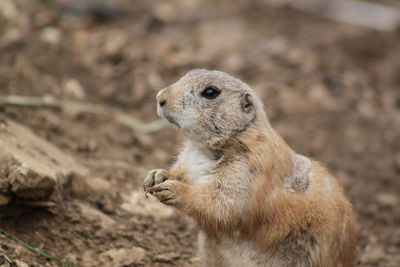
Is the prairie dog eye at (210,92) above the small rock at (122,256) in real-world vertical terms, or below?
above

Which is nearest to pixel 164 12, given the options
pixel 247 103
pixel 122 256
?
pixel 247 103

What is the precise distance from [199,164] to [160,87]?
14.8 feet

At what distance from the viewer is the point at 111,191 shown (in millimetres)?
6305

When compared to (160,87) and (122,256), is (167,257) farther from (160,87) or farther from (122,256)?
(160,87)

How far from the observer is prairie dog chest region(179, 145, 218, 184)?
15.9 ft

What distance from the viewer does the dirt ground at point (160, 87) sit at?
5.72 meters

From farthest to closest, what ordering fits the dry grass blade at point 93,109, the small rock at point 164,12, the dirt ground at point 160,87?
1. the small rock at point 164,12
2. the dry grass blade at point 93,109
3. the dirt ground at point 160,87

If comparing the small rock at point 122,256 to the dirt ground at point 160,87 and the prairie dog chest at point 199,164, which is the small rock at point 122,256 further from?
the prairie dog chest at point 199,164

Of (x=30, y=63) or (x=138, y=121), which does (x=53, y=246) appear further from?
(x=30, y=63)

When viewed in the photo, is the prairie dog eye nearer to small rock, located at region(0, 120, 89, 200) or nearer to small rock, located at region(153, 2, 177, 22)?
small rock, located at region(0, 120, 89, 200)

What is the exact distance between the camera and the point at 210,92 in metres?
5.05

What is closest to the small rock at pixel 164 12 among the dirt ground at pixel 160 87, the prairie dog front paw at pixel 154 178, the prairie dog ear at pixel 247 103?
the dirt ground at pixel 160 87

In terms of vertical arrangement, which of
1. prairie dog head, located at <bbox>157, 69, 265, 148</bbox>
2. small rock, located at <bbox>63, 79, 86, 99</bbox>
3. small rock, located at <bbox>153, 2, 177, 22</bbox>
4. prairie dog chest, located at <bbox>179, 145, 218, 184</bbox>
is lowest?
prairie dog chest, located at <bbox>179, 145, 218, 184</bbox>

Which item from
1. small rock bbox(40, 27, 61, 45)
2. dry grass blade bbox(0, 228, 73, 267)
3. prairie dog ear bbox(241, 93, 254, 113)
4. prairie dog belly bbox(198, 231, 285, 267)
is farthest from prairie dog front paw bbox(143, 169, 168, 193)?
small rock bbox(40, 27, 61, 45)
